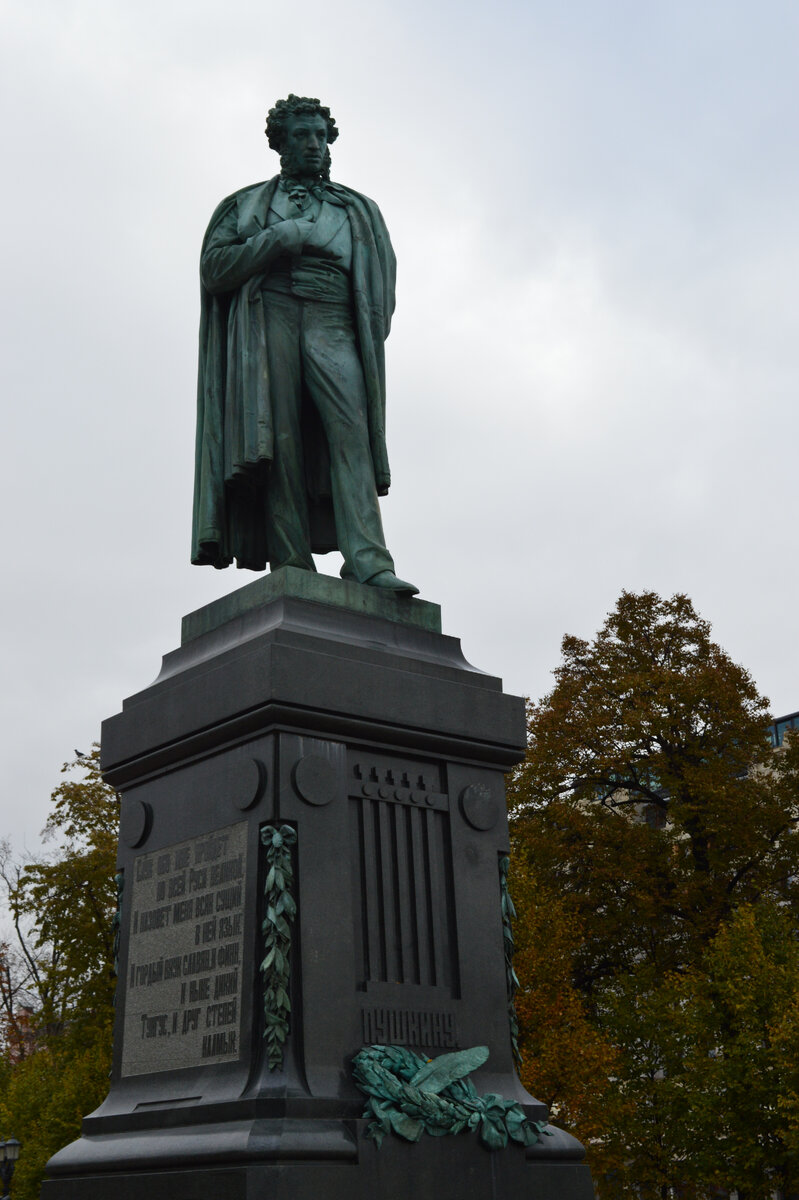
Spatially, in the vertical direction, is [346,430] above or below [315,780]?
above

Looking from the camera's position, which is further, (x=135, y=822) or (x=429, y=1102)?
(x=135, y=822)

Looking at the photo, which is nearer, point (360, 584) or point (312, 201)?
point (360, 584)

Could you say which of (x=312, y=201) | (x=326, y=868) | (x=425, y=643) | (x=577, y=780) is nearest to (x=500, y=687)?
(x=425, y=643)

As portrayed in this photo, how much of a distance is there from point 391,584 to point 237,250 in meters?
2.26

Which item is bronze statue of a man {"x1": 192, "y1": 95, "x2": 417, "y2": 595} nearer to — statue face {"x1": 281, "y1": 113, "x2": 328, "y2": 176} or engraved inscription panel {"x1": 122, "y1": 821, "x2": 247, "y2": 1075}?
statue face {"x1": 281, "y1": 113, "x2": 328, "y2": 176}

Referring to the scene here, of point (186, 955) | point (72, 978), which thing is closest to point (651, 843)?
point (72, 978)

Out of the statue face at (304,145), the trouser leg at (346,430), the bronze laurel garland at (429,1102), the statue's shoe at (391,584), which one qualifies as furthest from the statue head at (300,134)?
the bronze laurel garland at (429,1102)

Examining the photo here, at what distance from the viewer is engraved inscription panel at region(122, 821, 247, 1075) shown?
22.7 feet

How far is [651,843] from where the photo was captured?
3206 cm

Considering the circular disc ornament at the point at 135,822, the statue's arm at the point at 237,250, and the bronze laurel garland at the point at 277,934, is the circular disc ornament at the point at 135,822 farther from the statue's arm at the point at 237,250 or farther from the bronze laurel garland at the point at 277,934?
the statue's arm at the point at 237,250

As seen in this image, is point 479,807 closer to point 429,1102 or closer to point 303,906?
point 303,906

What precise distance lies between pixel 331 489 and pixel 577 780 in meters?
26.0

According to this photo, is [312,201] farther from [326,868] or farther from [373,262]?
[326,868]

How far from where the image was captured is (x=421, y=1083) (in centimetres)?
682
